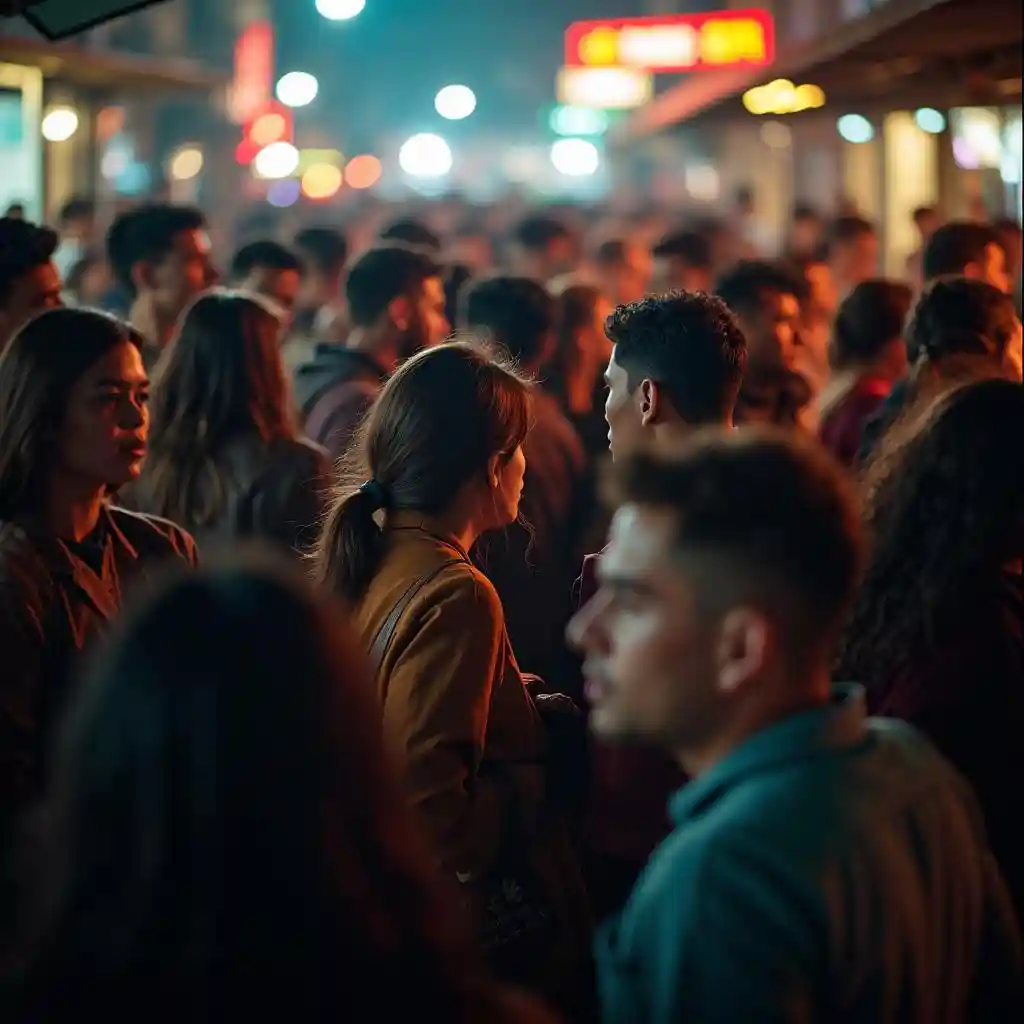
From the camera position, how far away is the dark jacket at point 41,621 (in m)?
3.94

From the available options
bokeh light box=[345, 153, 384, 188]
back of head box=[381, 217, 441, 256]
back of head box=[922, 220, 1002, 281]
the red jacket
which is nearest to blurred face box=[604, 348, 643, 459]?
the red jacket

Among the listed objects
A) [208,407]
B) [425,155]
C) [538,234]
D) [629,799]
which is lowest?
[629,799]

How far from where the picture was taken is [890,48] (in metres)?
13.2

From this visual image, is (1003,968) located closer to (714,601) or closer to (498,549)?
(714,601)

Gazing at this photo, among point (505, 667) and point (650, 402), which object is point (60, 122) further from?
point (505, 667)

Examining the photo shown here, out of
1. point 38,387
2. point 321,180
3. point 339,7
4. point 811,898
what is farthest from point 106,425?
point 321,180

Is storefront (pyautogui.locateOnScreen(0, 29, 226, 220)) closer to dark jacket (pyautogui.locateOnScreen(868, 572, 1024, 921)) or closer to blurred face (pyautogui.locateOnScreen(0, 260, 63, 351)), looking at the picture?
blurred face (pyautogui.locateOnScreen(0, 260, 63, 351))

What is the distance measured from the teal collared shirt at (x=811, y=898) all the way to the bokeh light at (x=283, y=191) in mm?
47887

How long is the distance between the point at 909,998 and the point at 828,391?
20.5 ft

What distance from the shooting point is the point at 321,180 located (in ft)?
185

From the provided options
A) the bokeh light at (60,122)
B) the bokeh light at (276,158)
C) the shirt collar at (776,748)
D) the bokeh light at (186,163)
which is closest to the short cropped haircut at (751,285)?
→ the shirt collar at (776,748)

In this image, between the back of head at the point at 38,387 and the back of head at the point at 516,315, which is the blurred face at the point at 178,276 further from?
the back of head at the point at 38,387

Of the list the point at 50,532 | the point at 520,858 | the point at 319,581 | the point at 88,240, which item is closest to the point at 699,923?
the point at 520,858

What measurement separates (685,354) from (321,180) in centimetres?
5287
